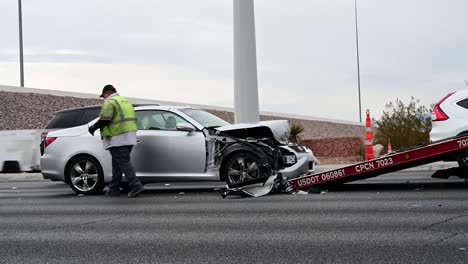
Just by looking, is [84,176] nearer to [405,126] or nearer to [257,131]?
[257,131]

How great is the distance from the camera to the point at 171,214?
9.91 metres

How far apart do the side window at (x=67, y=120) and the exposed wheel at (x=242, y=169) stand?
266 inches

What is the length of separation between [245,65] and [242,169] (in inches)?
479

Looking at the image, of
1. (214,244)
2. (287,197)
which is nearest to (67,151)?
(287,197)

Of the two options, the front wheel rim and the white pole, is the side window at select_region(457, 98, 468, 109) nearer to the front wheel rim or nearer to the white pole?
the front wheel rim

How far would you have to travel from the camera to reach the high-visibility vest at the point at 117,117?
41.8 ft

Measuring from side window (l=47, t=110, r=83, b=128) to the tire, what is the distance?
469 centimetres

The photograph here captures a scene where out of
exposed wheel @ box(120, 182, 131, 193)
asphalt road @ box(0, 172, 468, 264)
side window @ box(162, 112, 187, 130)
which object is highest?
side window @ box(162, 112, 187, 130)

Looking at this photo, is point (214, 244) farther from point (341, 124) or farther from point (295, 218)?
point (341, 124)

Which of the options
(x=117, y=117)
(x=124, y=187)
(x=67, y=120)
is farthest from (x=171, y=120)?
(x=67, y=120)

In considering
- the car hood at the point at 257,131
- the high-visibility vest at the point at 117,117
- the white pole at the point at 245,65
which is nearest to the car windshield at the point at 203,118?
the car hood at the point at 257,131

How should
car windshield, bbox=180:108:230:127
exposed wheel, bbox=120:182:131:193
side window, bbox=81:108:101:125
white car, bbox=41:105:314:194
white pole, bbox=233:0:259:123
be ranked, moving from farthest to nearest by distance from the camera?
1. white pole, bbox=233:0:259:123
2. side window, bbox=81:108:101:125
3. exposed wheel, bbox=120:182:131:193
4. car windshield, bbox=180:108:230:127
5. white car, bbox=41:105:314:194

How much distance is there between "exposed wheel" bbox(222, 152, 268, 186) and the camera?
12.4 metres

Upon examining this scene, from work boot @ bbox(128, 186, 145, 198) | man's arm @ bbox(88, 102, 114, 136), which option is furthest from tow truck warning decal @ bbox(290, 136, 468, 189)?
man's arm @ bbox(88, 102, 114, 136)
